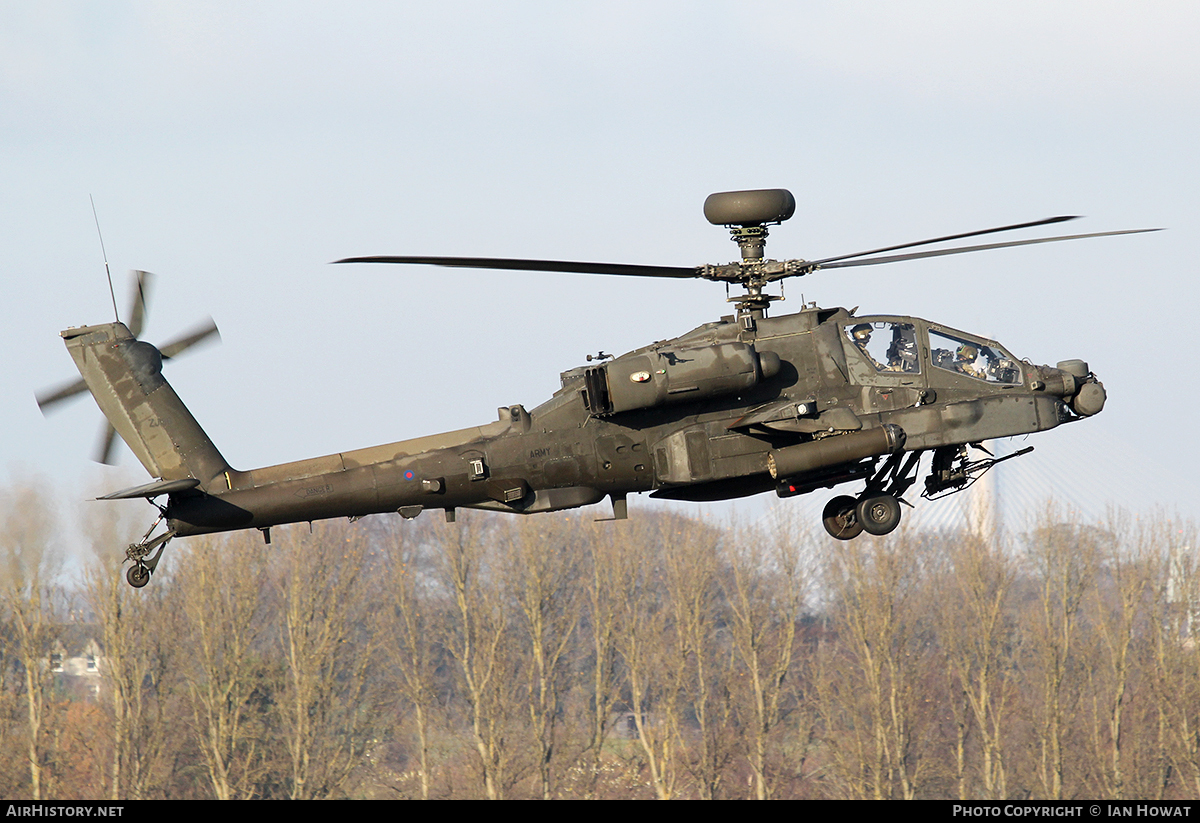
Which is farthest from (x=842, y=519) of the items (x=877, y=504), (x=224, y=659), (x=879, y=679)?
(x=224, y=659)

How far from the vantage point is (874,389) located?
15.8 meters

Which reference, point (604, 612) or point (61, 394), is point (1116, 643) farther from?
point (61, 394)

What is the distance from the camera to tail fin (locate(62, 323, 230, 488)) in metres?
15.9

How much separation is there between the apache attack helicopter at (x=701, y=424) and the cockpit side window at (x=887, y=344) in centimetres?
2

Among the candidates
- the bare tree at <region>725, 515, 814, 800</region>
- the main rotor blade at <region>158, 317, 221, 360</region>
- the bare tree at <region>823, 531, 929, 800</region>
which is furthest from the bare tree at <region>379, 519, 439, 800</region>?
the main rotor blade at <region>158, 317, 221, 360</region>

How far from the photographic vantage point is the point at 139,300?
54.7 ft

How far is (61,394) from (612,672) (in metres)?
36.6

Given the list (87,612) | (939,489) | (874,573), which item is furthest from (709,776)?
(939,489)

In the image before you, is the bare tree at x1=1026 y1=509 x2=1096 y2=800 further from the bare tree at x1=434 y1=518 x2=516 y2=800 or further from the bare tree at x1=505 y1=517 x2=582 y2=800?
the bare tree at x1=434 y1=518 x2=516 y2=800

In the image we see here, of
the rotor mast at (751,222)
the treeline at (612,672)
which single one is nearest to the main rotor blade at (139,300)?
the rotor mast at (751,222)

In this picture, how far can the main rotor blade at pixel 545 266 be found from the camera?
1347cm

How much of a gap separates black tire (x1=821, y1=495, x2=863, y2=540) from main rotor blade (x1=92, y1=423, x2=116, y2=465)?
8.34m

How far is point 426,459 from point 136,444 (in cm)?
352
